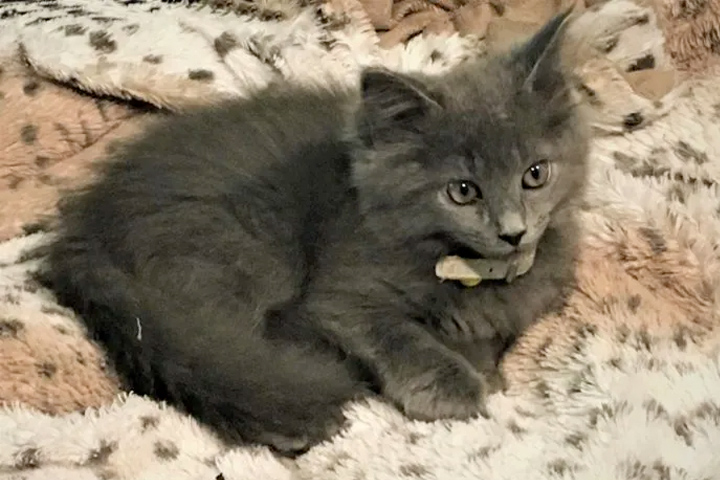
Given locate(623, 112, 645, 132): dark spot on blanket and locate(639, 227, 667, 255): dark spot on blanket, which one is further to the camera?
locate(623, 112, 645, 132): dark spot on blanket

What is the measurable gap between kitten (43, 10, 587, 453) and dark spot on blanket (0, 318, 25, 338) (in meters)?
0.09

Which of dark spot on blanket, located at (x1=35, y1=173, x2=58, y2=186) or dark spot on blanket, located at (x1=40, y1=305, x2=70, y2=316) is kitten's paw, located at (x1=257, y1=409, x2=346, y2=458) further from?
dark spot on blanket, located at (x1=35, y1=173, x2=58, y2=186)

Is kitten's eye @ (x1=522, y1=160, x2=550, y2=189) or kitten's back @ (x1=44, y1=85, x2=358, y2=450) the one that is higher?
kitten's eye @ (x1=522, y1=160, x2=550, y2=189)

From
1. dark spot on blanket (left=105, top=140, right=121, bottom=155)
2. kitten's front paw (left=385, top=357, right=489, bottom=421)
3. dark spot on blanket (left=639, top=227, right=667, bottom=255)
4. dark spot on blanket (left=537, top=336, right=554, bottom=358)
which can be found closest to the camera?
kitten's front paw (left=385, top=357, right=489, bottom=421)

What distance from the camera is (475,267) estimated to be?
1.45 meters

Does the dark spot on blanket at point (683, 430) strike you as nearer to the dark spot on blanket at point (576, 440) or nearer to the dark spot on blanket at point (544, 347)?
the dark spot on blanket at point (576, 440)

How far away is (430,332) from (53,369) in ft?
1.82

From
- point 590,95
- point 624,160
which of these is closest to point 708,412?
point 624,160

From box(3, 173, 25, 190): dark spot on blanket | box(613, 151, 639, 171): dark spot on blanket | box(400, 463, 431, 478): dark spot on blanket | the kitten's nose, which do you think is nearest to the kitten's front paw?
box(400, 463, 431, 478): dark spot on blanket

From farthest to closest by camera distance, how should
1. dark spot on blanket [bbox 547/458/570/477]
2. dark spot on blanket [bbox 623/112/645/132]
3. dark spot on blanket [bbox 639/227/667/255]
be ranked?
dark spot on blanket [bbox 623/112/645/132], dark spot on blanket [bbox 639/227/667/255], dark spot on blanket [bbox 547/458/570/477]

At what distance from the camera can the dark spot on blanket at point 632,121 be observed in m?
1.88

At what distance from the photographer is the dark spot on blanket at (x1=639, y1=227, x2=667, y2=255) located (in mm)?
1630

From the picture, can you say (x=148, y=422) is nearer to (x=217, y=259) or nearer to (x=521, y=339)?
(x=217, y=259)

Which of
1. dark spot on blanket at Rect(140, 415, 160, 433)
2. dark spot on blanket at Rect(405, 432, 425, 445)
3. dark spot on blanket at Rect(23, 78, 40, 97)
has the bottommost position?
dark spot on blanket at Rect(405, 432, 425, 445)
